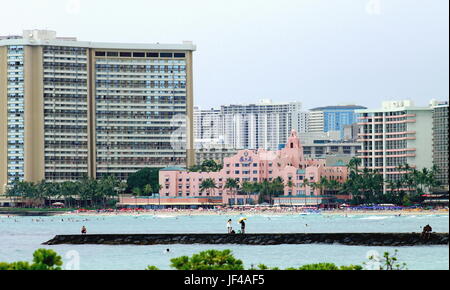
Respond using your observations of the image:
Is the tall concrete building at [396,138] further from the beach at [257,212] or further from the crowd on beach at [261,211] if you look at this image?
the beach at [257,212]

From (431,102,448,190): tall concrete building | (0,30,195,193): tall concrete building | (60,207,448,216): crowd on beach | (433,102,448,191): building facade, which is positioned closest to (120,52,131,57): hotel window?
(0,30,195,193): tall concrete building

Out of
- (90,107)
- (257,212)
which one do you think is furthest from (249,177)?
(90,107)

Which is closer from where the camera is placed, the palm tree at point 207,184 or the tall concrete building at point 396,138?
the palm tree at point 207,184

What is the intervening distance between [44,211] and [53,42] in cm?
3318

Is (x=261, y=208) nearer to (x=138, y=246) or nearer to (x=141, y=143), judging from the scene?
(x=141, y=143)

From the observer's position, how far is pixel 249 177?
187 meters

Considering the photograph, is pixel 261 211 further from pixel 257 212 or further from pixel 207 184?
pixel 207 184

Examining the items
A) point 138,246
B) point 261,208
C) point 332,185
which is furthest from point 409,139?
point 138,246

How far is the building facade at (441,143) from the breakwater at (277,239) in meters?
127

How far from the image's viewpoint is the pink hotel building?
183 meters

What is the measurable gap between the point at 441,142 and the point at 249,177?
35448 millimetres

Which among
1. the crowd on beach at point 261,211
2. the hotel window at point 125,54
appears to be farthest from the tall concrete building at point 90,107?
the crowd on beach at point 261,211

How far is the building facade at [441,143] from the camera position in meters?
179

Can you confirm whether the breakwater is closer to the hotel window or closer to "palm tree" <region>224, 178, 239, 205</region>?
"palm tree" <region>224, 178, 239, 205</region>
